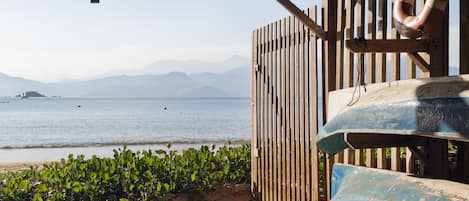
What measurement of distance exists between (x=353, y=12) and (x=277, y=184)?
252cm

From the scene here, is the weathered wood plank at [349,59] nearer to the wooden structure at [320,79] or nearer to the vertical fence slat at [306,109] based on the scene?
the wooden structure at [320,79]

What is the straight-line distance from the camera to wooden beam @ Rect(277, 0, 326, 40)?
5238mm

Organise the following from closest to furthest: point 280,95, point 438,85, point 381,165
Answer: point 438,85
point 381,165
point 280,95

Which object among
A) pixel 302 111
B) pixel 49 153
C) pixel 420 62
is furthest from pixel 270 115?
pixel 49 153

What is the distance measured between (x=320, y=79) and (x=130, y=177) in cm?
291

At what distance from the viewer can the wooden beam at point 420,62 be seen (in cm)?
414

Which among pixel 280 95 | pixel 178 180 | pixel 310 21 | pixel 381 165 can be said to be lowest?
pixel 178 180

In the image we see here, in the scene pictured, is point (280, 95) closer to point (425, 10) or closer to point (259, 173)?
point (259, 173)

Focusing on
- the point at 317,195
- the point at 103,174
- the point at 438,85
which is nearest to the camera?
the point at 438,85

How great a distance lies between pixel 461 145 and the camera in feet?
13.4

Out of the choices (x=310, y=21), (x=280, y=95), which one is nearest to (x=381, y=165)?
(x=310, y=21)

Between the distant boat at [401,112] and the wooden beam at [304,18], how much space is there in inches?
61.1

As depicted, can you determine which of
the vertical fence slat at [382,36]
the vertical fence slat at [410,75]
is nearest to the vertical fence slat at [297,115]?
the vertical fence slat at [382,36]

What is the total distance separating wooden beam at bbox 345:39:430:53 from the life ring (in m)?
0.33
